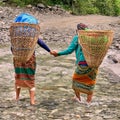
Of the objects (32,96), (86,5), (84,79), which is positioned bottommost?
(86,5)

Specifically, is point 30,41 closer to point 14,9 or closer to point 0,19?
point 0,19

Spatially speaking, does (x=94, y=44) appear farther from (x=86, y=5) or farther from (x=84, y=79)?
(x=86, y=5)

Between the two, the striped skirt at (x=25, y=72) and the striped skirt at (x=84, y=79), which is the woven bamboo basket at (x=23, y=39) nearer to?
the striped skirt at (x=25, y=72)

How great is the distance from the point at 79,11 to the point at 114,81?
61.8 feet

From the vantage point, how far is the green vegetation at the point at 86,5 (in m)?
25.9

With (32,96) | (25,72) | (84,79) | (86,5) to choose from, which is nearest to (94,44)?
(84,79)

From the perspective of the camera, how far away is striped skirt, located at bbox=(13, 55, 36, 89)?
6.74 meters

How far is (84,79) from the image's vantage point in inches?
273

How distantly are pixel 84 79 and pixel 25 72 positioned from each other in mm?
1030

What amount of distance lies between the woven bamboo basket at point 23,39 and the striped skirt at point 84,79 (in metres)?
0.97

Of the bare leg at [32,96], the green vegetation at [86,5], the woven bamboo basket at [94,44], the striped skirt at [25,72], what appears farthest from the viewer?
the green vegetation at [86,5]

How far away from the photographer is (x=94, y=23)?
2245 centimetres

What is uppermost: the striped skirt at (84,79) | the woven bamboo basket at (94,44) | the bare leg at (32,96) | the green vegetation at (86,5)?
the woven bamboo basket at (94,44)

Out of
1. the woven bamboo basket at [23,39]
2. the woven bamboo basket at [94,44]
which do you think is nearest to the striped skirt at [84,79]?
the woven bamboo basket at [94,44]
